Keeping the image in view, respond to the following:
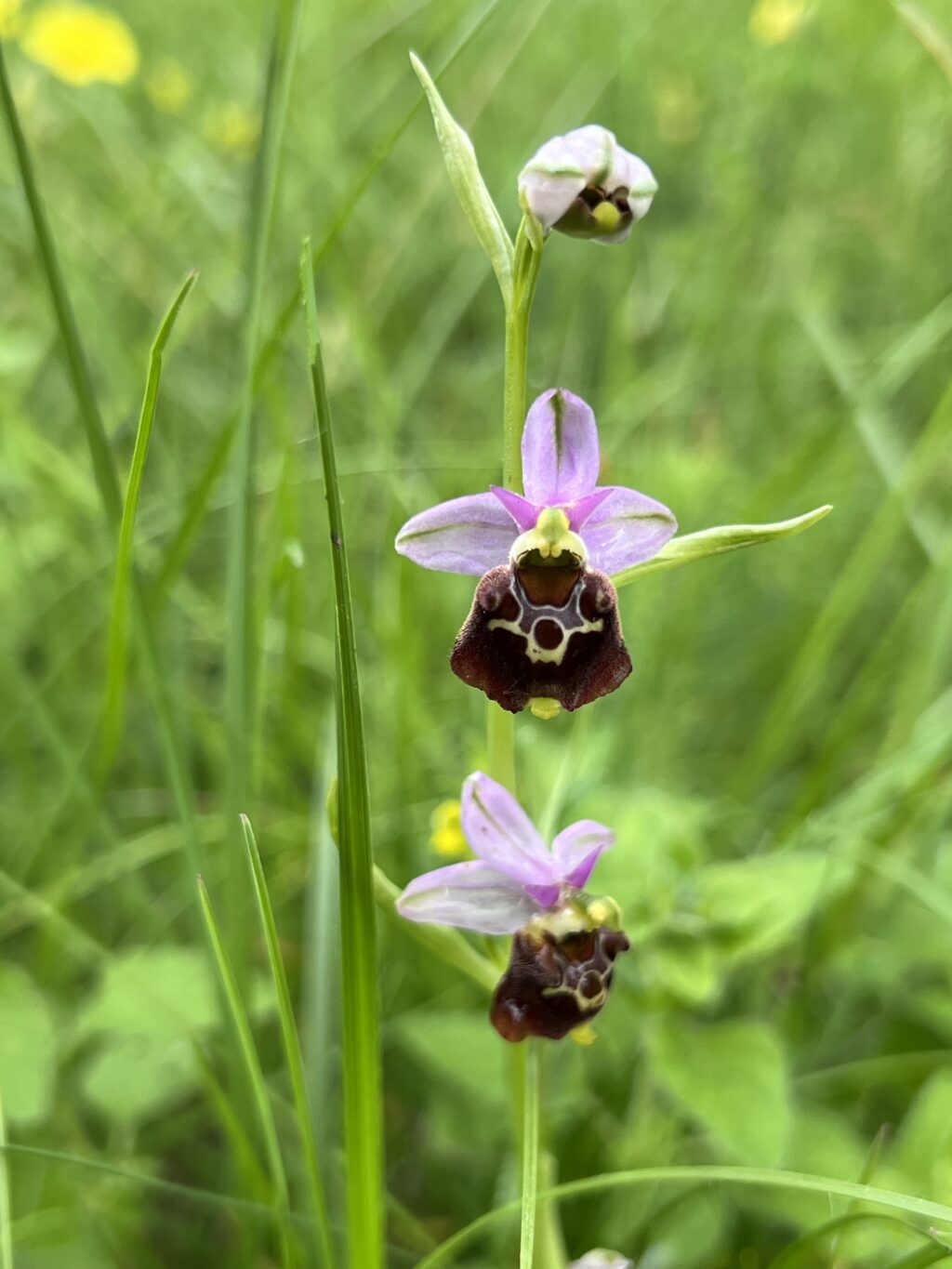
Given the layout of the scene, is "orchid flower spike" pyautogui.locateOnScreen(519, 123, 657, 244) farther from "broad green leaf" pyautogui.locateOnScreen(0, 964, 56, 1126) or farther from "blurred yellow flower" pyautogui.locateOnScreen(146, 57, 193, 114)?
"blurred yellow flower" pyautogui.locateOnScreen(146, 57, 193, 114)

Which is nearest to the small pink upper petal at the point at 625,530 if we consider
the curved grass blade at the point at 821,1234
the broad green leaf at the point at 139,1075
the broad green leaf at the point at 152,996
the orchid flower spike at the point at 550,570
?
the orchid flower spike at the point at 550,570

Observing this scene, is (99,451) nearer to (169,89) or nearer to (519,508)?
(519,508)

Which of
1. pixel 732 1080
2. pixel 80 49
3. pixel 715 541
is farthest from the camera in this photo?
pixel 80 49

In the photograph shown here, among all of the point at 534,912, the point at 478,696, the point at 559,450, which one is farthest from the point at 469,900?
the point at 478,696

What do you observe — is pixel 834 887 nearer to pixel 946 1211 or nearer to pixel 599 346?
pixel 946 1211

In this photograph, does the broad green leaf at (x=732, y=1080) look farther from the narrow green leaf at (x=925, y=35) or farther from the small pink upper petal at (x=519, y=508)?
the narrow green leaf at (x=925, y=35)
